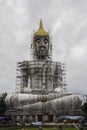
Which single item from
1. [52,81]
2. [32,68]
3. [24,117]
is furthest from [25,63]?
[24,117]

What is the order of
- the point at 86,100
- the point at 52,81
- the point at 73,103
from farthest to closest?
the point at 52,81 → the point at 86,100 → the point at 73,103

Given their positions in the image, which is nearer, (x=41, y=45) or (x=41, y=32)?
(x=41, y=45)

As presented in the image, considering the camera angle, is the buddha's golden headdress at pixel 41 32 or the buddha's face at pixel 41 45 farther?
the buddha's golden headdress at pixel 41 32

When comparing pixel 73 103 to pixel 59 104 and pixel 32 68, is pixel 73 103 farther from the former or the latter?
pixel 32 68

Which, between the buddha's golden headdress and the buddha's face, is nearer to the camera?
the buddha's face

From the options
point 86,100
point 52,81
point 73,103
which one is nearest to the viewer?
point 73,103

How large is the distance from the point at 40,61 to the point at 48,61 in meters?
1.60

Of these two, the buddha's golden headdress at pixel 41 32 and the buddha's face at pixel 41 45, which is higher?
the buddha's golden headdress at pixel 41 32

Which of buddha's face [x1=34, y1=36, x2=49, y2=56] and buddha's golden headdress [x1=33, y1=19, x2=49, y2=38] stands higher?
buddha's golden headdress [x1=33, y1=19, x2=49, y2=38]

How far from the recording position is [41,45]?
66.1m

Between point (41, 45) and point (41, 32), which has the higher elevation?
point (41, 32)

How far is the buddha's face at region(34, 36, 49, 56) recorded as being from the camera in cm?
6606

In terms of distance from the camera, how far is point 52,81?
214ft

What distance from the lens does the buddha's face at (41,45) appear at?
66.1 metres
